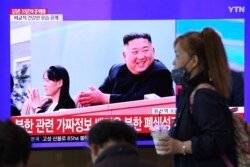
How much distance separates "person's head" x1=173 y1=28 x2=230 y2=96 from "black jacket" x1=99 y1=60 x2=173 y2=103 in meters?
1.68

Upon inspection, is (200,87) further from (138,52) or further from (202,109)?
(138,52)

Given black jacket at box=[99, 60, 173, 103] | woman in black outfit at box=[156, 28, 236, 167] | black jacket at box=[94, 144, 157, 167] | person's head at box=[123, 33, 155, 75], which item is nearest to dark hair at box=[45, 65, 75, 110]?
black jacket at box=[99, 60, 173, 103]

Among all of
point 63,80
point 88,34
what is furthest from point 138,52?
point 63,80

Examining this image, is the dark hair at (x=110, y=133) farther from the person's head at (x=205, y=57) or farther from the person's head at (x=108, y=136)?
the person's head at (x=205, y=57)

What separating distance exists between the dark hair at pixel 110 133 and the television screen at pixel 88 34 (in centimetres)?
231

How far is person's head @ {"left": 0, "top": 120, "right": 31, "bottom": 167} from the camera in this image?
1956 mm

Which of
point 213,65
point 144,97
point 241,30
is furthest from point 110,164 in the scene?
point 241,30

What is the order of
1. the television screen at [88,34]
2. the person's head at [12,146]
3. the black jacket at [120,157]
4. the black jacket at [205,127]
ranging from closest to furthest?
the person's head at [12,146] < the black jacket at [120,157] < the black jacket at [205,127] < the television screen at [88,34]

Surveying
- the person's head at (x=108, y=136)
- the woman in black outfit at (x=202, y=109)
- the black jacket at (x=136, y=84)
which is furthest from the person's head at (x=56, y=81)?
the person's head at (x=108, y=136)

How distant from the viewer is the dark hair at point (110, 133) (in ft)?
8.00

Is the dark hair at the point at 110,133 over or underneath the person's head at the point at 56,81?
underneath

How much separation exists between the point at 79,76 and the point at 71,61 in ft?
0.49

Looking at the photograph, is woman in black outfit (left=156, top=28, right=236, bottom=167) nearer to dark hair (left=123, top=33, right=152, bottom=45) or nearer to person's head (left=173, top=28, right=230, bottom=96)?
person's head (left=173, top=28, right=230, bottom=96)

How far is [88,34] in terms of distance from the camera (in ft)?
15.7
